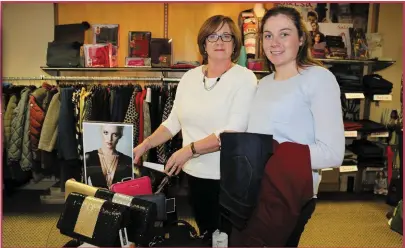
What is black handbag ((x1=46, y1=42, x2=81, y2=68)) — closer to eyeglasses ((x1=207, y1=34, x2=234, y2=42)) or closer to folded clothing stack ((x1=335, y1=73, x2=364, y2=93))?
eyeglasses ((x1=207, y1=34, x2=234, y2=42))

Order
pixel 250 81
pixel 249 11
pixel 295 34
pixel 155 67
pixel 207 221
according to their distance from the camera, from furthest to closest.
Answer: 1. pixel 249 11
2. pixel 155 67
3. pixel 207 221
4. pixel 250 81
5. pixel 295 34

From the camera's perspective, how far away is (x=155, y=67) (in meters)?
3.67

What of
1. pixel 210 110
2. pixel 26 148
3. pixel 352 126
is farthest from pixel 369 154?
pixel 26 148

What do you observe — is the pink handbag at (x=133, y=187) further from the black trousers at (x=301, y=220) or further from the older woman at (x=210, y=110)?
the black trousers at (x=301, y=220)

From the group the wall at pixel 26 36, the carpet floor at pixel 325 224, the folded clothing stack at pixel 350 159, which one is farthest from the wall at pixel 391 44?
the wall at pixel 26 36

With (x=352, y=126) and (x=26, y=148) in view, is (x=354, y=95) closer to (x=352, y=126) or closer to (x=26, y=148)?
(x=352, y=126)

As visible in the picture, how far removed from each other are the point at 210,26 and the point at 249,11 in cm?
238

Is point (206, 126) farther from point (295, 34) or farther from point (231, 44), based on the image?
point (295, 34)

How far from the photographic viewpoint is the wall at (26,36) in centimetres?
400

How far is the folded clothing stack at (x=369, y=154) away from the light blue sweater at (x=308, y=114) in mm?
2850

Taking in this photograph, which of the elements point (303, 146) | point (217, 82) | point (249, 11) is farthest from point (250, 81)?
point (249, 11)

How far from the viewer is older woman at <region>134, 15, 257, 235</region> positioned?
1606 millimetres

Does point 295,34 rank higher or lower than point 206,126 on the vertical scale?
higher

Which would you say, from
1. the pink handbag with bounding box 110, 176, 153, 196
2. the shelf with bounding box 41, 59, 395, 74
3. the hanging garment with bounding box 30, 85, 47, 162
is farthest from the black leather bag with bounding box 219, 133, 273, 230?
the hanging garment with bounding box 30, 85, 47, 162
